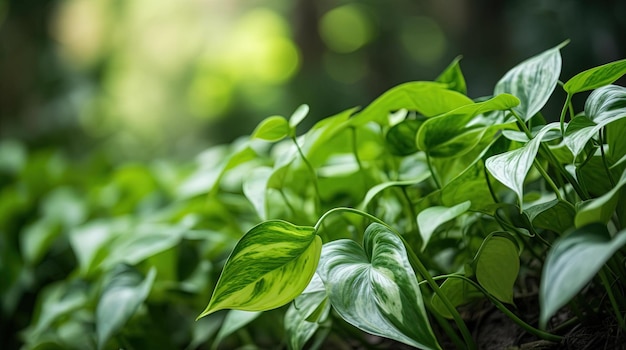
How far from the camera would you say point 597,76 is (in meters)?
0.49

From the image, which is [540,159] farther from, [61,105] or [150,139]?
[150,139]

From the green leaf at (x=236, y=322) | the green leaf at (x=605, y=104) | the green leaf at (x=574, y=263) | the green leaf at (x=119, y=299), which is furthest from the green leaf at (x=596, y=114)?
the green leaf at (x=119, y=299)

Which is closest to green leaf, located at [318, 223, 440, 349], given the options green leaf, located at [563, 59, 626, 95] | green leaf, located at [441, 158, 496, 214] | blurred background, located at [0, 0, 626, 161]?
Answer: green leaf, located at [441, 158, 496, 214]

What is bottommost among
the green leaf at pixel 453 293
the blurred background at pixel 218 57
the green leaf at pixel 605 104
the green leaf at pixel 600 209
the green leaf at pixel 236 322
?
the blurred background at pixel 218 57

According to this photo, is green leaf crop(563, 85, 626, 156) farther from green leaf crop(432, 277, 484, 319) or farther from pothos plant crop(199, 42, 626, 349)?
green leaf crop(432, 277, 484, 319)

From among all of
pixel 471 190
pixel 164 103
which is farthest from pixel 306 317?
pixel 164 103

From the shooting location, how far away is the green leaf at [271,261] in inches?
17.7

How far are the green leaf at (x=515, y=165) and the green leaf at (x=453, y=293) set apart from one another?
0.12 meters

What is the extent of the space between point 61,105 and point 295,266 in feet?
6.06

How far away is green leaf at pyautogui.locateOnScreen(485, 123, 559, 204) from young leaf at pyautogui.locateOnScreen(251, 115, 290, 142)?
221mm

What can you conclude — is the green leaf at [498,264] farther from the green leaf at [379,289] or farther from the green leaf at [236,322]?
the green leaf at [236,322]

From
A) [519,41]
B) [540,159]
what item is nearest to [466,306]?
[540,159]

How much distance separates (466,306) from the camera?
625mm

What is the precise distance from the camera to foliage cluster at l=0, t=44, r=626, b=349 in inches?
17.0
